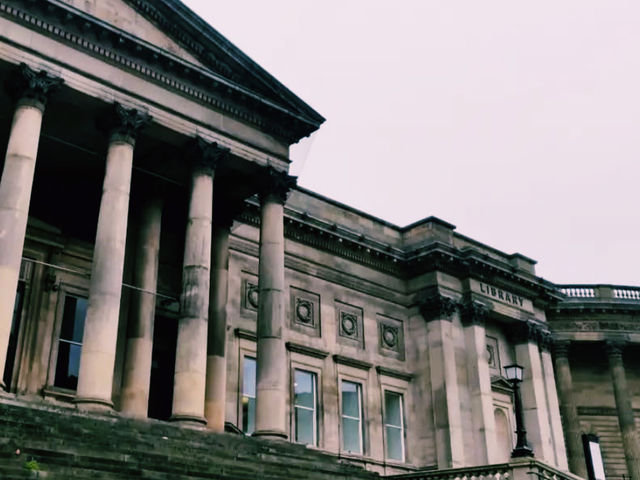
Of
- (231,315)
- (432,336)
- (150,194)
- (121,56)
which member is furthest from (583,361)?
(121,56)

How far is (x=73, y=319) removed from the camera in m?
22.4

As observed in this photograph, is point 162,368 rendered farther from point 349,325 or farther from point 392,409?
point 392,409

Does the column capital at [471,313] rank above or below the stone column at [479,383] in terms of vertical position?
above

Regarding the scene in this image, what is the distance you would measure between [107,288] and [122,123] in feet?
14.0

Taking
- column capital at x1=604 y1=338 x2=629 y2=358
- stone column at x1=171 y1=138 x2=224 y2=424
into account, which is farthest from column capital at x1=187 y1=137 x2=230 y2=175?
column capital at x1=604 y1=338 x2=629 y2=358

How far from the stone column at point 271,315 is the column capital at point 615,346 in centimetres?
2189

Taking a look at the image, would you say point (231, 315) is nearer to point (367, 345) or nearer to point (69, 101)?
point (367, 345)

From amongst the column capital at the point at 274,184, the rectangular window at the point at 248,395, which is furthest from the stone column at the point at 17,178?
the rectangular window at the point at 248,395

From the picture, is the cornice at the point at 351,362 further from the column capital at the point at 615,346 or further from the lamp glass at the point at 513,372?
the column capital at the point at 615,346

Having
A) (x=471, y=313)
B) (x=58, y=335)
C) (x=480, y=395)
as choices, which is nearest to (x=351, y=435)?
(x=480, y=395)

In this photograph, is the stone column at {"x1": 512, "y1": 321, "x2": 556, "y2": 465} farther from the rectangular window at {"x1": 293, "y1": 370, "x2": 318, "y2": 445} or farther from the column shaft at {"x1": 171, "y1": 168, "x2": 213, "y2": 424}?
the column shaft at {"x1": 171, "y1": 168, "x2": 213, "y2": 424}

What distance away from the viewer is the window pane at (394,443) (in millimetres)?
29609

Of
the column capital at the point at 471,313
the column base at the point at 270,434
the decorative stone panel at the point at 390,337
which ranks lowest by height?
the column base at the point at 270,434

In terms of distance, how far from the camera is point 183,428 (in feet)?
58.5
